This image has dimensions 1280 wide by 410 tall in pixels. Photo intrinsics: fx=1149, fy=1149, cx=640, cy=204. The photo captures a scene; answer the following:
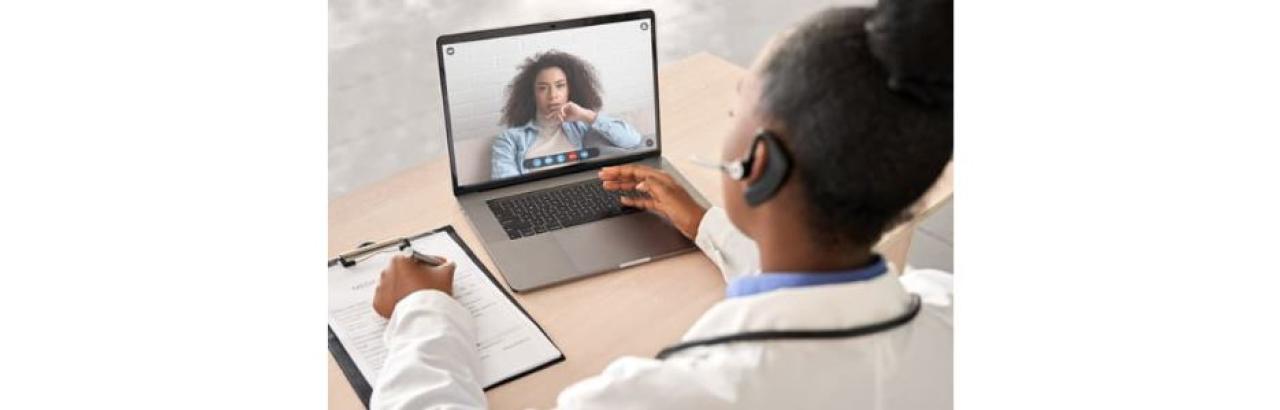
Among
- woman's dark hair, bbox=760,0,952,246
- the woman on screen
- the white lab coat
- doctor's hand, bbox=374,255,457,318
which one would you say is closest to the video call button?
the woman on screen

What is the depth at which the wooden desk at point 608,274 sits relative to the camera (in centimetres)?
85

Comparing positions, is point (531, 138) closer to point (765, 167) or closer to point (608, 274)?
point (608, 274)

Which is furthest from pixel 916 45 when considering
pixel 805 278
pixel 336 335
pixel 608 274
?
pixel 336 335

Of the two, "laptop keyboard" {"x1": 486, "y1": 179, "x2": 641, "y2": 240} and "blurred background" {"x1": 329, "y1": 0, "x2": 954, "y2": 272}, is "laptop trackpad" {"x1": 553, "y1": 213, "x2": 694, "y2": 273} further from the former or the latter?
"blurred background" {"x1": 329, "y1": 0, "x2": 954, "y2": 272}

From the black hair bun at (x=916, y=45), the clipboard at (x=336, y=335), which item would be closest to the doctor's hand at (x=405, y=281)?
the clipboard at (x=336, y=335)

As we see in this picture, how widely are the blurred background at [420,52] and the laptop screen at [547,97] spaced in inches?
0.6

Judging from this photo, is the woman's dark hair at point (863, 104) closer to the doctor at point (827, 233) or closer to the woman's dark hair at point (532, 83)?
the doctor at point (827, 233)

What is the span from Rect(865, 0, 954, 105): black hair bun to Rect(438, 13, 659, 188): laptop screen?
42cm

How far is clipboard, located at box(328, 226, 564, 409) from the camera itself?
922 mm

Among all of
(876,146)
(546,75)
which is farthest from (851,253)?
(546,75)
